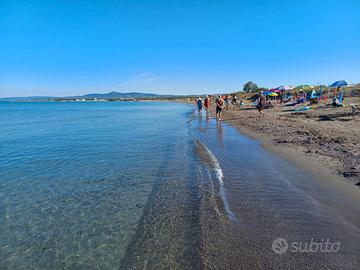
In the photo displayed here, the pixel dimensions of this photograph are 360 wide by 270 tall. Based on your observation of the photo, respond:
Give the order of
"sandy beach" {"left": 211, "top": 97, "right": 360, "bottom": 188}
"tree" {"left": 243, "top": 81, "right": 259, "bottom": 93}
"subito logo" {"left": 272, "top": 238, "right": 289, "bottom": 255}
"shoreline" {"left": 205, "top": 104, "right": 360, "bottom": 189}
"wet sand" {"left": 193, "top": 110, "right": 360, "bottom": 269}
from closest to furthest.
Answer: "wet sand" {"left": 193, "top": 110, "right": 360, "bottom": 269}
"subito logo" {"left": 272, "top": 238, "right": 289, "bottom": 255}
"shoreline" {"left": 205, "top": 104, "right": 360, "bottom": 189}
"sandy beach" {"left": 211, "top": 97, "right": 360, "bottom": 188}
"tree" {"left": 243, "top": 81, "right": 259, "bottom": 93}

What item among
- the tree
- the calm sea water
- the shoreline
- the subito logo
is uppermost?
the tree

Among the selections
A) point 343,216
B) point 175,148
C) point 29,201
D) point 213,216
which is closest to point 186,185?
point 213,216

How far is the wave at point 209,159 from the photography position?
7582 mm

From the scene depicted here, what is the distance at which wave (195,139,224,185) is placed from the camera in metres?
7.58

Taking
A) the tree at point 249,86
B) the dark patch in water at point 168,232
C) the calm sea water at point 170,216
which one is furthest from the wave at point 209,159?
the tree at point 249,86

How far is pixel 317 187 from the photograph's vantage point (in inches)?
242

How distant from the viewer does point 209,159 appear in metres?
9.58

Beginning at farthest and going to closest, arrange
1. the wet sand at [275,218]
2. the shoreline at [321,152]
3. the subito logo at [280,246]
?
the shoreline at [321,152]
the subito logo at [280,246]
the wet sand at [275,218]

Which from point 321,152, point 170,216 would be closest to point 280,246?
point 170,216

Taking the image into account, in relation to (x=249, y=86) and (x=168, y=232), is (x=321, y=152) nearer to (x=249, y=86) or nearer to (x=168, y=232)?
(x=168, y=232)

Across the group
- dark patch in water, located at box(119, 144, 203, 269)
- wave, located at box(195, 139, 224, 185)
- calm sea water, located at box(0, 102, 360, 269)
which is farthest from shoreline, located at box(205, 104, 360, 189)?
dark patch in water, located at box(119, 144, 203, 269)

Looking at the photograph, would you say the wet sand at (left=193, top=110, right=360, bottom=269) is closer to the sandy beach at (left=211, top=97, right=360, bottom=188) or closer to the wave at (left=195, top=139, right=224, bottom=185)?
the wave at (left=195, top=139, right=224, bottom=185)

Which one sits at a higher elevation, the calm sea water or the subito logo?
the subito logo

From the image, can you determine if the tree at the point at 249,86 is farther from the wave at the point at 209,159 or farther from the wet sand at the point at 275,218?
the wet sand at the point at 275,218
